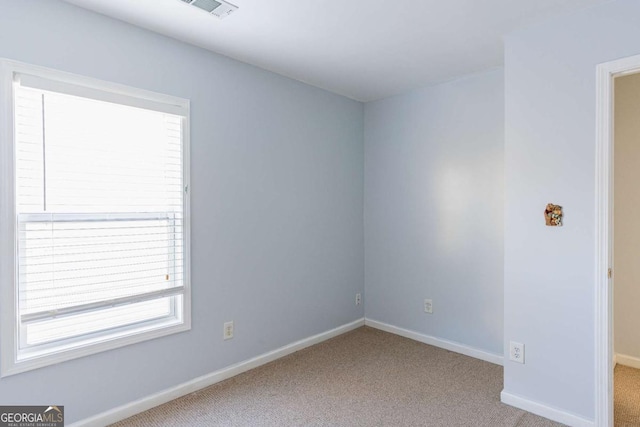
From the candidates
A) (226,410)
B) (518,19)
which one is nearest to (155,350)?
(226,410)

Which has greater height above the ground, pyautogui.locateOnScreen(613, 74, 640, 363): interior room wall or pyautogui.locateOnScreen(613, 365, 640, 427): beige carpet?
pyautogui.locateOnScreen(613, 74, 640, 363): interior room wall

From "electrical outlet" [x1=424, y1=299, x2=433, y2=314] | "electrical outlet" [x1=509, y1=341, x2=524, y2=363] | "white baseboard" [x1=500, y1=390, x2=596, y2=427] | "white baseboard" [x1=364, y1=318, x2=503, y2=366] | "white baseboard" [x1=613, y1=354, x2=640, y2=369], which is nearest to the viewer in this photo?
"white baseboard" [x1=500, y1=390, x2=596, y2=427]

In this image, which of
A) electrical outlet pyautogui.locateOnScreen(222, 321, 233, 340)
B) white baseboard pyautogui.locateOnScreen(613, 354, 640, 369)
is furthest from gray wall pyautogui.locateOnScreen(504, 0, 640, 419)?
electrical outlet pyautogui.locateOnScreen(222, 321, 233, 340)

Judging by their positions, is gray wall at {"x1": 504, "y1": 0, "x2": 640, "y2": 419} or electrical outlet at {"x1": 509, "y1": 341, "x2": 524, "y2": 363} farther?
electrical outlet at {"x1": 509, "y1": 341, "x2": 524, "y2": 363}

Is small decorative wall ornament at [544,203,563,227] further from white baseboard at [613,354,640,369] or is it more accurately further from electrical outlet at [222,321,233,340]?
electrical outlet at [222,321,233,340]

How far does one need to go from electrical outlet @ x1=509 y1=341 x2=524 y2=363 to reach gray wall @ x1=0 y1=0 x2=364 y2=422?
1649 mm

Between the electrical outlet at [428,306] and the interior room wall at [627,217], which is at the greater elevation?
the interior room wall at [627,217]

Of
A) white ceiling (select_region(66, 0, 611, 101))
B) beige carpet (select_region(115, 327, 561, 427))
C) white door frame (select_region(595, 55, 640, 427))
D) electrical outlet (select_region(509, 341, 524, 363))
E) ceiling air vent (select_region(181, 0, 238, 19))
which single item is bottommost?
beige carpet (select_region(115, 327, 561, 427))

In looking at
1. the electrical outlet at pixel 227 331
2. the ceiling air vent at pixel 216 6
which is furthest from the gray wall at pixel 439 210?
the ceiling air vent at pixel 216 6

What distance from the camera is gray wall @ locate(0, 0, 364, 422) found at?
2.00 m

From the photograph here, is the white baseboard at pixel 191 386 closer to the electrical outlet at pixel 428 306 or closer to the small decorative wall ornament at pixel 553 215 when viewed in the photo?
the electrical outlet at pixel 428 306

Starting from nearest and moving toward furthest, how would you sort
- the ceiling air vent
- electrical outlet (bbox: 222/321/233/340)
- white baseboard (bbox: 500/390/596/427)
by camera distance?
the ceiling air vent
white baseboard (bbox: 500/390/596/427)
electrical outlet (bbox: 222/321/233/340)

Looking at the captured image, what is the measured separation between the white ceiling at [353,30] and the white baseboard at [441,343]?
233 cm

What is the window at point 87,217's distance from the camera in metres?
1.85
